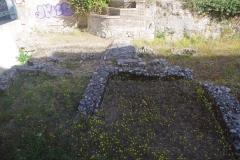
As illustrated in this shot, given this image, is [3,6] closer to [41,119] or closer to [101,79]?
[101,79]

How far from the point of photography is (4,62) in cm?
984

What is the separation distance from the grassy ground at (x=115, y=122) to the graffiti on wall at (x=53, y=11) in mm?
7467

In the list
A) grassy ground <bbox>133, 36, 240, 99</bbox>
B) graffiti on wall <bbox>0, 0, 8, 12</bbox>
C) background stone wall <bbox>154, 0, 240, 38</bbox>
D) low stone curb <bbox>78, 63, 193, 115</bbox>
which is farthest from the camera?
graffiti on wall <bbox>0, 0, 8, 12</bbox>

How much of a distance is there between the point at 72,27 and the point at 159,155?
1227cm

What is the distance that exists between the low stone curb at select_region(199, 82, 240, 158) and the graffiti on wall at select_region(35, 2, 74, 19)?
1109 cm

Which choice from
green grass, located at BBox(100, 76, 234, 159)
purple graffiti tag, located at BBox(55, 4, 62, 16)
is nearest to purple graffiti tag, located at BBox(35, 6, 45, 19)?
purple graffiti tag, located at BBox(55, 4, 62, 16)

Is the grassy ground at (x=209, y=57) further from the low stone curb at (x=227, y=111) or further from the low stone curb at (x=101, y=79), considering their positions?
the low stone curb at (x=101, y=79)

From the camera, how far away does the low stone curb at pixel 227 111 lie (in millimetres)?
4871

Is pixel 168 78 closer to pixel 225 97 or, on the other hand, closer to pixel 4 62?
pixel 225 97

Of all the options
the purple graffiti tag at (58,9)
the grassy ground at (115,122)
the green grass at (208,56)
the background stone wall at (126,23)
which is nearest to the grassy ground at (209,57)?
the green grass at (208,56)

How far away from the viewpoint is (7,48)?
413 inches

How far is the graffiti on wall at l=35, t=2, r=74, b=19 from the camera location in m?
13.7

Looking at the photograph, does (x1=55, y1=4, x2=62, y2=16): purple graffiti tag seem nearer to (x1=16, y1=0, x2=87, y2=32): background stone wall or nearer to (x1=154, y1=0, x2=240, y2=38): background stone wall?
(x1=16, y1=0, x2=87, y2=32): background stone wall

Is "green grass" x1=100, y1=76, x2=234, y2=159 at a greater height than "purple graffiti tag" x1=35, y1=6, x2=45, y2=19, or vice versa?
"purple graffiti tag" x1=35, y1=6, x2=45, y2=19
